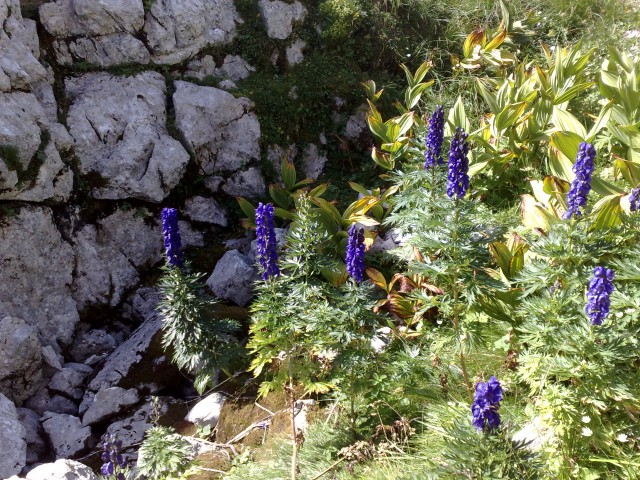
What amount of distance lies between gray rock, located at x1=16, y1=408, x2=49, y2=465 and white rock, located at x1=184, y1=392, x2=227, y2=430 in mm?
1033

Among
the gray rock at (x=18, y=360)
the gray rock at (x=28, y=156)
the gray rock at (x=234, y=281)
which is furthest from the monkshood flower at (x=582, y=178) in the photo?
the gray rock at (x=28, y=156)

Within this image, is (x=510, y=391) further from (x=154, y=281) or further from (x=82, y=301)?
(x=82, y=301)

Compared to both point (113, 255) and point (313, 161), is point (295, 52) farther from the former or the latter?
point (113, 255)

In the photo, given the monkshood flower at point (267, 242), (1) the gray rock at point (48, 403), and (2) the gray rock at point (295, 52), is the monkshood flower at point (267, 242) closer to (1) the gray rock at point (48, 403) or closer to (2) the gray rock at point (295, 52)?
(1) the gray rock at point (48, 403)

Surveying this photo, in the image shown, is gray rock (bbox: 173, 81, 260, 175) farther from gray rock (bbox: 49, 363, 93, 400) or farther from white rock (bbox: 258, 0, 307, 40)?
gray rock (bbox: 49, 363, 93, 400)

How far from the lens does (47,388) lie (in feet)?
14.2

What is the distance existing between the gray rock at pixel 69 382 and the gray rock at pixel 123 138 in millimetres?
1583

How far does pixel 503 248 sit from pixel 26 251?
3.78 meters

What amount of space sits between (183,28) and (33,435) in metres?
4.13

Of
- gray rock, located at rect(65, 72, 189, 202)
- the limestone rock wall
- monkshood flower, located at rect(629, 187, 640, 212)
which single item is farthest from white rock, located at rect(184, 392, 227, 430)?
monkshood flower, located at rect(629, 187, 640, 212)

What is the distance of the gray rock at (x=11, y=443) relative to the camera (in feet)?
11.4

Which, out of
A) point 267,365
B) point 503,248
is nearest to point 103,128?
point 267,365

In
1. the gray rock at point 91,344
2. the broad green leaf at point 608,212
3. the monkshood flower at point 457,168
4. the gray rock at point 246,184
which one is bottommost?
the gray rock at point 91,344

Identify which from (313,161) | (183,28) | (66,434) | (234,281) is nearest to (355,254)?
(234,281)
